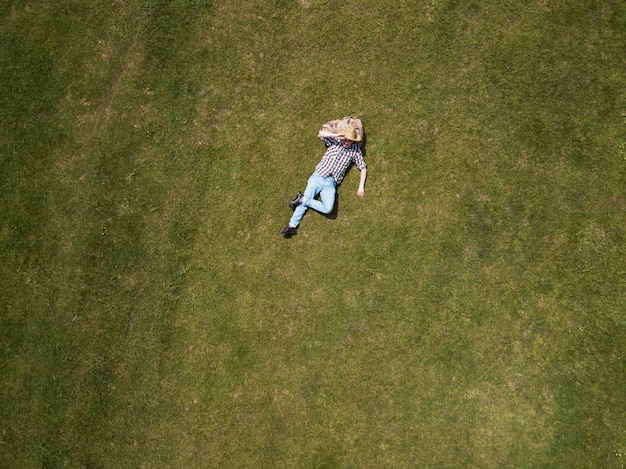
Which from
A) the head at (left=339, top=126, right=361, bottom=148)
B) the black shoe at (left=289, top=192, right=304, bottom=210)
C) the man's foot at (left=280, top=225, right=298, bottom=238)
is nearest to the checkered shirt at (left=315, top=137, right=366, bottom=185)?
the head at (left=339, top=126, right=361, bottom=148)

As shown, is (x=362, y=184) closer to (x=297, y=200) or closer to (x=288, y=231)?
(x=297, y=200)

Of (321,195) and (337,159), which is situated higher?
(337,159)

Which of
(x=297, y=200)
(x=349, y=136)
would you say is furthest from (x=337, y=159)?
(x=297, y=200)

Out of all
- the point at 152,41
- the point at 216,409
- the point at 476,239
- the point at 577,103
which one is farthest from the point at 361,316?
the point at 152,41

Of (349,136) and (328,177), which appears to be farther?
(328,177)

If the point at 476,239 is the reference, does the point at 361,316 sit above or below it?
below

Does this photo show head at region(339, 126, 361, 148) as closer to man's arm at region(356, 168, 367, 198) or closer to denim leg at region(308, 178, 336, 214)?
man's arm at region(356, 168, 367, 198)

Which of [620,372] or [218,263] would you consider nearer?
[620,372]

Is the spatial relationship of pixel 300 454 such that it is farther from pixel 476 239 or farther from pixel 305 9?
pixel 305 9
